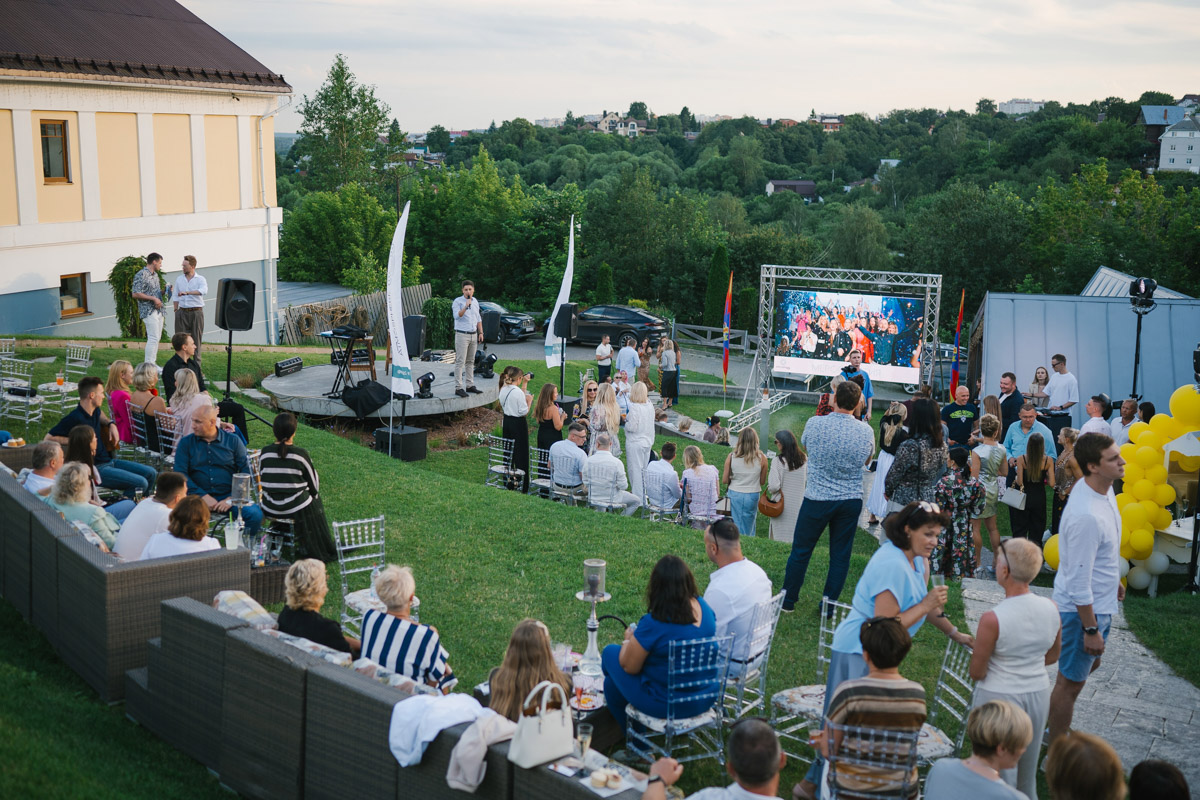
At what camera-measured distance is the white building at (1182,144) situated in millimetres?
91312

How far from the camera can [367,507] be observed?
10.0 m

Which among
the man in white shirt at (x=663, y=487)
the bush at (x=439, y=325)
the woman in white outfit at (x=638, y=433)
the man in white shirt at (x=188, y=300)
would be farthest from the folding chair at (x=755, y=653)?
the bush at (x=439, y=325)

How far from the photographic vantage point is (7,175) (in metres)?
19.0

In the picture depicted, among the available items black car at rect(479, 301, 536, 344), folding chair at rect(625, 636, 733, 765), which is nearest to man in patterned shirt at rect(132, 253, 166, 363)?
folding chair at rect(625, 636, 733, 765)

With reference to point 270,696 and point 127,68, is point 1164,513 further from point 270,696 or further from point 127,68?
point 127,68

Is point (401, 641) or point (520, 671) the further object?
point (401, 641)

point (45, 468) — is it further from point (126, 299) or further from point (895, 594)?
point (126, 299)

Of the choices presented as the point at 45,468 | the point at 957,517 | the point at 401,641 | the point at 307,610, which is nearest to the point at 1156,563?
the point at 957,517

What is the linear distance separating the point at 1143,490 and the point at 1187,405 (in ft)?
2.94

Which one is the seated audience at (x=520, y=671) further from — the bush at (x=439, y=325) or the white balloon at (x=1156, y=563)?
the bush at (x=439, y=325)

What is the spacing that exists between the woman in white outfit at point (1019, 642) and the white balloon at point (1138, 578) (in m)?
5.43

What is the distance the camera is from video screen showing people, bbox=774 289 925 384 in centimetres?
2069

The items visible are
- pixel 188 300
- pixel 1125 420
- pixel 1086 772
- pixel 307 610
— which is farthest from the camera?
pixel 188 300

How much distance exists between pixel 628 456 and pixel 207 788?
24.6 feet
